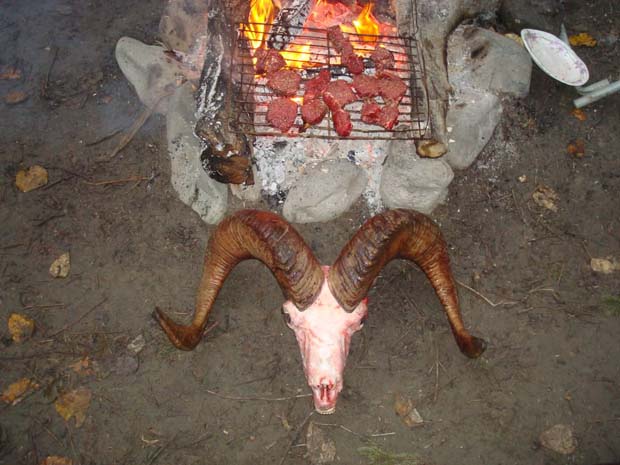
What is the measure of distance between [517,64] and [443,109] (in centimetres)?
132

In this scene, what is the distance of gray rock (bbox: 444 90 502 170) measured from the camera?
4.93m

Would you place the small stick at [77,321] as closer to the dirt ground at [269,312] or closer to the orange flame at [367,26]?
the dirt ground at [269,312]

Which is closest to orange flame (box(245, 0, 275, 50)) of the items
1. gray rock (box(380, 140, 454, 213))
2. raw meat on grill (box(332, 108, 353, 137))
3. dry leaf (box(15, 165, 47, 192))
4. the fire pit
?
the fire pit

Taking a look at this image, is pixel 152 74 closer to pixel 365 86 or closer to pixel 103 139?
pixel 103 139

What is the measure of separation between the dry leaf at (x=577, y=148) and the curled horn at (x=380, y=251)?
92.8 inches

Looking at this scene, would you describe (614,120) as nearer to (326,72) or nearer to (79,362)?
(326,72)

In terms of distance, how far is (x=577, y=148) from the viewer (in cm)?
529

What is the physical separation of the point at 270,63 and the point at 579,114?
11.2 ft

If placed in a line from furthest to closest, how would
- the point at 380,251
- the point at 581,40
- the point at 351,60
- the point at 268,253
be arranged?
the point at 581,40, the point at 351,60, the point at 268,253, the point at 380,251

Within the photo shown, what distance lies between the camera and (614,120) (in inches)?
214

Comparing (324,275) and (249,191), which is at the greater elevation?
(324,275)

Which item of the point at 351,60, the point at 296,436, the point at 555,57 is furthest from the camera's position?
the point at 555,57

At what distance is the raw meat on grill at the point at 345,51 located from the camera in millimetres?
4574

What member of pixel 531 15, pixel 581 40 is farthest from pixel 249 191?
pixel 581 40
